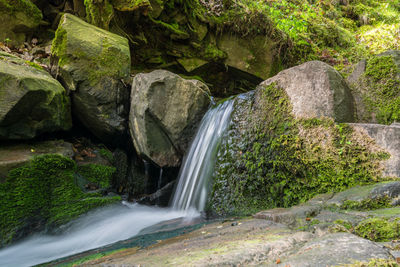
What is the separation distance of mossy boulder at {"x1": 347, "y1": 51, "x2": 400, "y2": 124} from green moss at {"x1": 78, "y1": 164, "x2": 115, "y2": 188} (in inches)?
173

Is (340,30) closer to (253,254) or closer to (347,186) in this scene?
(347,186)

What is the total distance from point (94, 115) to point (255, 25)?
524 cm

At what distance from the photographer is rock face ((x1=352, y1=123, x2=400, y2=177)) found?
2752 mm

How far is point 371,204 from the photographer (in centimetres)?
237

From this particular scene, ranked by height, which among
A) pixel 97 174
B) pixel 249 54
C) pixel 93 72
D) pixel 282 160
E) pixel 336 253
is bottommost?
pixel 97 174

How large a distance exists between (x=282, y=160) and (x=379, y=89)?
1783 millimetres

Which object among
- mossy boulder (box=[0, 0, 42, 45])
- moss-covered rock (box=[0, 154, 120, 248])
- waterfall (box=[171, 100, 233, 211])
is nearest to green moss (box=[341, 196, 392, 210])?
waterfall (box=[171, 100, 233, 211])

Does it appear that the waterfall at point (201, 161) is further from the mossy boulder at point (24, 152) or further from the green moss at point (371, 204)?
the green moss at point (371, 204)

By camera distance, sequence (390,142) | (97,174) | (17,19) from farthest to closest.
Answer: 1. (17,19)
2. (97,174)
3. (390,142)

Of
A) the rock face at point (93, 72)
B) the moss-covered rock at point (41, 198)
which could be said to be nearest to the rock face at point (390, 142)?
the moss-covered rock at point (41, 198)

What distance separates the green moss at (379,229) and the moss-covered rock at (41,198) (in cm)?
385

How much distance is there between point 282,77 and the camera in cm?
403

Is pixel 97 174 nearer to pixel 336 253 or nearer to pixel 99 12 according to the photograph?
pixel 99 12

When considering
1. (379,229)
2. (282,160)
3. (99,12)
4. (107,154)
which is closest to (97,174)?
(107,154)
